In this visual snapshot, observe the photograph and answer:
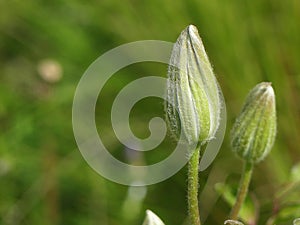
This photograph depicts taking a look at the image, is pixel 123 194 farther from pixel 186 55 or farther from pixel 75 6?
pixel 186 55

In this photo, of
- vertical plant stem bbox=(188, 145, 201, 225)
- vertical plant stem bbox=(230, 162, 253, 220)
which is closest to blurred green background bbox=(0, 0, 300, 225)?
vertical plant stem bbox=(230, 162, 253, 220)

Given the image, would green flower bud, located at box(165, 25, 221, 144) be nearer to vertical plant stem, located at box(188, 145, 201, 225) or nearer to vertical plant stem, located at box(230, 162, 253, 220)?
vertical plant stem, located at box(188, 145, 201, 225)

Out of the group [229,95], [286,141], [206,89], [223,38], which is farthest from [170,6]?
[206,89]

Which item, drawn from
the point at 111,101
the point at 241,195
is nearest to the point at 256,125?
the point at 241,195

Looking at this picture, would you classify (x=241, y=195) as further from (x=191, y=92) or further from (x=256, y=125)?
(x=191, y=92)

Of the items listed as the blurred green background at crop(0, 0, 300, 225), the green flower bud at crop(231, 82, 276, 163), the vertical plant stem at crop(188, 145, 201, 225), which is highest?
the blurred green background at crop(0, 0, 300, 225)
